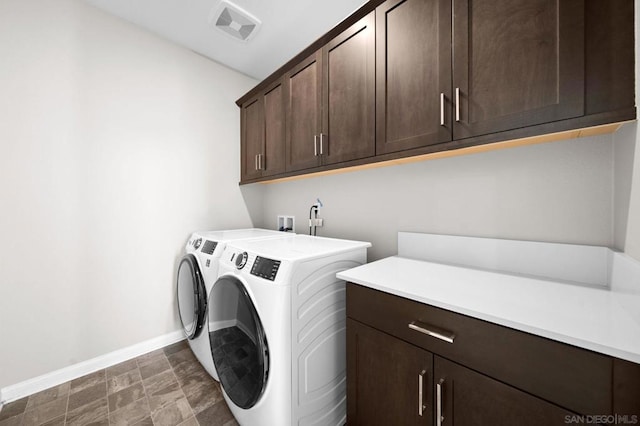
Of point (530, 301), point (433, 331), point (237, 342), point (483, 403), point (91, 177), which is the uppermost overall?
point (91, 177)

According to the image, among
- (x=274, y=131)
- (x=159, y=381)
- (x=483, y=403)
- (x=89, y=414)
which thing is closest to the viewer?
(x=483, y=403)

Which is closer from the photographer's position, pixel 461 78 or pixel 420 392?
pixel 420 392

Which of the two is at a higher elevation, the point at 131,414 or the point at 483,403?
the point at 483,403

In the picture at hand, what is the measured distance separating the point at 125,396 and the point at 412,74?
2.63 meters

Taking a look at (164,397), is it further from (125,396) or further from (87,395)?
(87,395)

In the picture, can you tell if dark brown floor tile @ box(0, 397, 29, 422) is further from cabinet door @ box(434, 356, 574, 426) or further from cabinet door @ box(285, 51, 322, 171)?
cabinet door @ box(434, 356, 574, 426)

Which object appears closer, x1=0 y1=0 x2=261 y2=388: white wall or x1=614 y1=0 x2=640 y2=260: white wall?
x1=614 y1=0 x2=640 y2=260: white wall

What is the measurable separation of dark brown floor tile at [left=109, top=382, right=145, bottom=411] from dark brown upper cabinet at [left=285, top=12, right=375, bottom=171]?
1.90m

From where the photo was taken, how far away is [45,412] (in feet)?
4.63

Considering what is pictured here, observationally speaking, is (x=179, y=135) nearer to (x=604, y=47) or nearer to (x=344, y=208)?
(x=344, y=208)

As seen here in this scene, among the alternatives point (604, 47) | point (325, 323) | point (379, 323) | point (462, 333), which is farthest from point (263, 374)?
point (604, 47)

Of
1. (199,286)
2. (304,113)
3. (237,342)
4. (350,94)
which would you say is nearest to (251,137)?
(304,113)

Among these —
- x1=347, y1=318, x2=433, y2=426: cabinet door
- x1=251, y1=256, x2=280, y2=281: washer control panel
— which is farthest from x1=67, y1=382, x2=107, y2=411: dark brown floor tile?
x1=347, y1=318, x2=433, y2=426: cabinet door

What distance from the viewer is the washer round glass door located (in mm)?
1122
